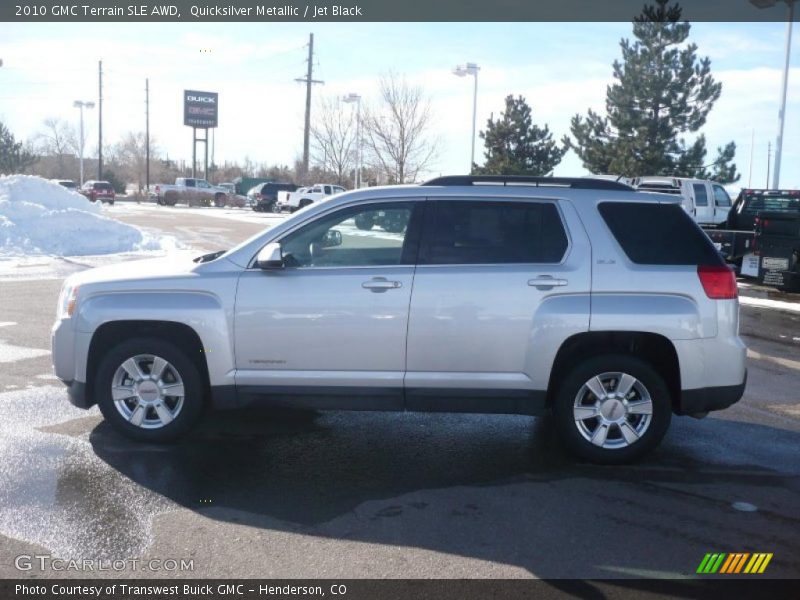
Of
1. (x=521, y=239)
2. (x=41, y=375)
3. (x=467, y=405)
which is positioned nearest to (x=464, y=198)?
(x=521, y=239)

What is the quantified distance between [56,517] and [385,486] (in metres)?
2.00

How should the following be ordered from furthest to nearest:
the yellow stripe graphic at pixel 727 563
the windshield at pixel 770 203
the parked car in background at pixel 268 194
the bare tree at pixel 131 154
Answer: the bare tree at pixel 131 154, the parked car in background at pixel 268 194, the windshield at pixel 770 203, the yellow stripe graphic at pixel 727 563

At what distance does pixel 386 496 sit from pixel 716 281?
2.75m

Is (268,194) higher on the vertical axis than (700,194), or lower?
lower

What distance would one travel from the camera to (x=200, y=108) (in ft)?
263

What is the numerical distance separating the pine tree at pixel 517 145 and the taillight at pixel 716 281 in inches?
1327

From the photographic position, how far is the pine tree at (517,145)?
39.2 metres

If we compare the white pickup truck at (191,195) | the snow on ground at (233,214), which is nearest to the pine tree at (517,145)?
the snow on ground at (233,214)

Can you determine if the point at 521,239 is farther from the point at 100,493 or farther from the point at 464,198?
the point at 100,493

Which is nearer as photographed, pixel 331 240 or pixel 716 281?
pixel 716 281

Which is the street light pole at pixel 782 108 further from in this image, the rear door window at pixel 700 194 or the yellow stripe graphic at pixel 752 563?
the yellow stripe graphic at pixel 752 563

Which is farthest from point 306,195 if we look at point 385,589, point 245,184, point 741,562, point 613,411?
point 385,589

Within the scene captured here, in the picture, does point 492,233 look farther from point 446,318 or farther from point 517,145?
point 517,145

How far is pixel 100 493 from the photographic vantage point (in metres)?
5.14
